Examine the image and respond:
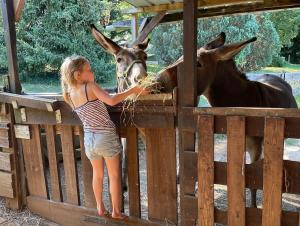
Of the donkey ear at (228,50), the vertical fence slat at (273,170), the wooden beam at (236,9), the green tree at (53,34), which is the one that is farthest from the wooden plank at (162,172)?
the green tree at (53,34)

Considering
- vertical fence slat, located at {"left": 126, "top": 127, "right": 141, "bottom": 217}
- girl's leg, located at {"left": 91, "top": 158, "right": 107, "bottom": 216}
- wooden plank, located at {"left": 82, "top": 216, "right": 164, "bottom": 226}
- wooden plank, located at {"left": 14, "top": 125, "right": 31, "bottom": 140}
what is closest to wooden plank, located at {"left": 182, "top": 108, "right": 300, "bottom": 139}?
vertical fence slat, located at {"left": 126, "top": 127, "right": 141, "bottom": 217}

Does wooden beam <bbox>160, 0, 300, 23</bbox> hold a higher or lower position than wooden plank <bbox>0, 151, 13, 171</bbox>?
higher

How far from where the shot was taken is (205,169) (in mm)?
2988

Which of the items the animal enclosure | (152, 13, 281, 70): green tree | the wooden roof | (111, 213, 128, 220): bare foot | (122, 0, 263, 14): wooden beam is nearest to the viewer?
the animal enclosure

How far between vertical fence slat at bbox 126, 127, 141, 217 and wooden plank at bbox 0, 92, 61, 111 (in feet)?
2.88

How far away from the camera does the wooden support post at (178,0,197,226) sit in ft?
9.52

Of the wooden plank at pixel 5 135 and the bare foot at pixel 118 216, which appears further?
the wooden plank at pixel 5 135

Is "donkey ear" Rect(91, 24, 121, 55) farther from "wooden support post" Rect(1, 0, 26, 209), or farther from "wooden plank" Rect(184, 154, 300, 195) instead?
"wooden plank" Rect(184, 154, 300, 195)

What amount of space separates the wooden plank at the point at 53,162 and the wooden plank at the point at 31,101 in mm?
314

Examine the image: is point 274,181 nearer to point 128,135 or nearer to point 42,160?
point 128,135

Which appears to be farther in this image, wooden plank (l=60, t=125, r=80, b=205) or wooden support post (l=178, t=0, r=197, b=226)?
wooden plank (l=60, t=125, r=80, b=205)

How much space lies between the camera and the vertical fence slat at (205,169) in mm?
2938

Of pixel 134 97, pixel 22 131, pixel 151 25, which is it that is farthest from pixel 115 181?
pixel 151 25

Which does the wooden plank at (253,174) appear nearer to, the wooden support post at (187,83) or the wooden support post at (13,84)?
the wooden support post at (187,83)
